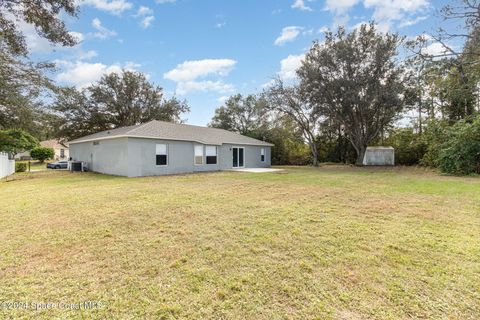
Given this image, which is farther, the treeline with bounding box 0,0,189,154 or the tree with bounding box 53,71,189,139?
the tree with bounding box 53,71,189,139

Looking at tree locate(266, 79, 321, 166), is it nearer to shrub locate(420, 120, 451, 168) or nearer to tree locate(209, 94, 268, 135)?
shrub locate(420, 120, 451, 168)

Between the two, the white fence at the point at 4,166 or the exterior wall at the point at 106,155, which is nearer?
the white fence at the point at 4,166

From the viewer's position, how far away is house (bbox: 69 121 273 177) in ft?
43.8

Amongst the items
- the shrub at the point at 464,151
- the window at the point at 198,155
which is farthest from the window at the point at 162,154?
the shrub at the point at 464,151

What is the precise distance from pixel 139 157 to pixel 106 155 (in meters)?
2.95

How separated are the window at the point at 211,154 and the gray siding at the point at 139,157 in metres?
0.27

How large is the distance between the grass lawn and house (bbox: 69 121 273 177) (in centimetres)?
771

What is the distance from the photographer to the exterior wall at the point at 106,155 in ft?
44.2

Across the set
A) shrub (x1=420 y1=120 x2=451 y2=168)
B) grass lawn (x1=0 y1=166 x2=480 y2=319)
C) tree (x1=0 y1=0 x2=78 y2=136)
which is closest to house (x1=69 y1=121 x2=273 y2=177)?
tree (x1=0 y1=0 x2=78 y2=136)

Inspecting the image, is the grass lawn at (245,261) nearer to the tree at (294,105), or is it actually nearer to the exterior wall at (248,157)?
the exterior wall at (248,157)

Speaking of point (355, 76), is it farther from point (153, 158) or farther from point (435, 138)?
point (153, 158)

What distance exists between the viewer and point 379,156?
20984 mm

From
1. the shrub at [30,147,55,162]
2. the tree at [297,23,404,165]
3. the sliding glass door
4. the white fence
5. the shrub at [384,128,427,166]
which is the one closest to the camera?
the white fence

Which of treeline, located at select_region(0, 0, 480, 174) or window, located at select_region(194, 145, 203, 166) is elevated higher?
treeline, located at select_region(0, 0, 480, 174)
